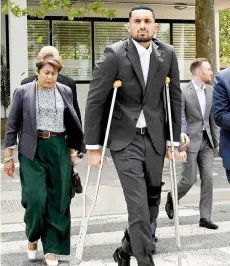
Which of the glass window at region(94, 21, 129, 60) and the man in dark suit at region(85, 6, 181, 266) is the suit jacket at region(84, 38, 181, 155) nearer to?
the man in dark suit at region(85, 6, 181, 266)

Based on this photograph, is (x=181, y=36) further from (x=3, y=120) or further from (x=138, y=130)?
(x=138, y=130)

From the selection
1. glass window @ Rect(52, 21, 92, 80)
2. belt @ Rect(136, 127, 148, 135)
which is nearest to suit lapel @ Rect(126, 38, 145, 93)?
belt @ Rect(136, 127, 148, 135)

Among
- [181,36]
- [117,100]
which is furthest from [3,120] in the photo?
[117,100]

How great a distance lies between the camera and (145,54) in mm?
4875

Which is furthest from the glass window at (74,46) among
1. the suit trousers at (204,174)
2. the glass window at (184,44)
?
the suit trousers at (204,174)

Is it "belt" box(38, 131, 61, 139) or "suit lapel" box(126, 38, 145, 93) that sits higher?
"suit lapel" box(126, 38, 145, 93)

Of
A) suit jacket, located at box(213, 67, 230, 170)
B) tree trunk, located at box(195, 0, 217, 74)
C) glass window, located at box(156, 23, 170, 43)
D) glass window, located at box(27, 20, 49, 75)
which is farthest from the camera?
glass window, located at box(156, 23, 170, 43)

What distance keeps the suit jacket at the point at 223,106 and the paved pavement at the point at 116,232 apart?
1370mm

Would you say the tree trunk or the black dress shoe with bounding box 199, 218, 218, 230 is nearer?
the black dress shoe with bounding box 199, 218, 218, 230

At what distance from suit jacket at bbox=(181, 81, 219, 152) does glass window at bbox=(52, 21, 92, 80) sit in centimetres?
1350

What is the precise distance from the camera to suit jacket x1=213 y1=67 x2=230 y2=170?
16.0ft

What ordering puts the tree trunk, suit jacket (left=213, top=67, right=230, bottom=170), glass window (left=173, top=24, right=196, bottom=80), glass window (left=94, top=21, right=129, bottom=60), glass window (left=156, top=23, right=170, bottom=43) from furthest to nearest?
glass window (left=173, top=24, right=196, bottom=80) → glass window (left=156, top=23, right=170, bottom=43) → glass window (left=94, top=21, right=129, bottom=60) → the tree trunk → suit jacket (left=213, top=67, right=230, bottom=170)

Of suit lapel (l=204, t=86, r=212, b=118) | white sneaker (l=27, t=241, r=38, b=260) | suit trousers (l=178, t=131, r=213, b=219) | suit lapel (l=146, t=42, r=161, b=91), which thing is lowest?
white sneaker (l=27, t=241, r=38, b=260)

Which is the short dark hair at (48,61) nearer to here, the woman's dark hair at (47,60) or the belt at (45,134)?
the woman's dark hair at (47,60)
